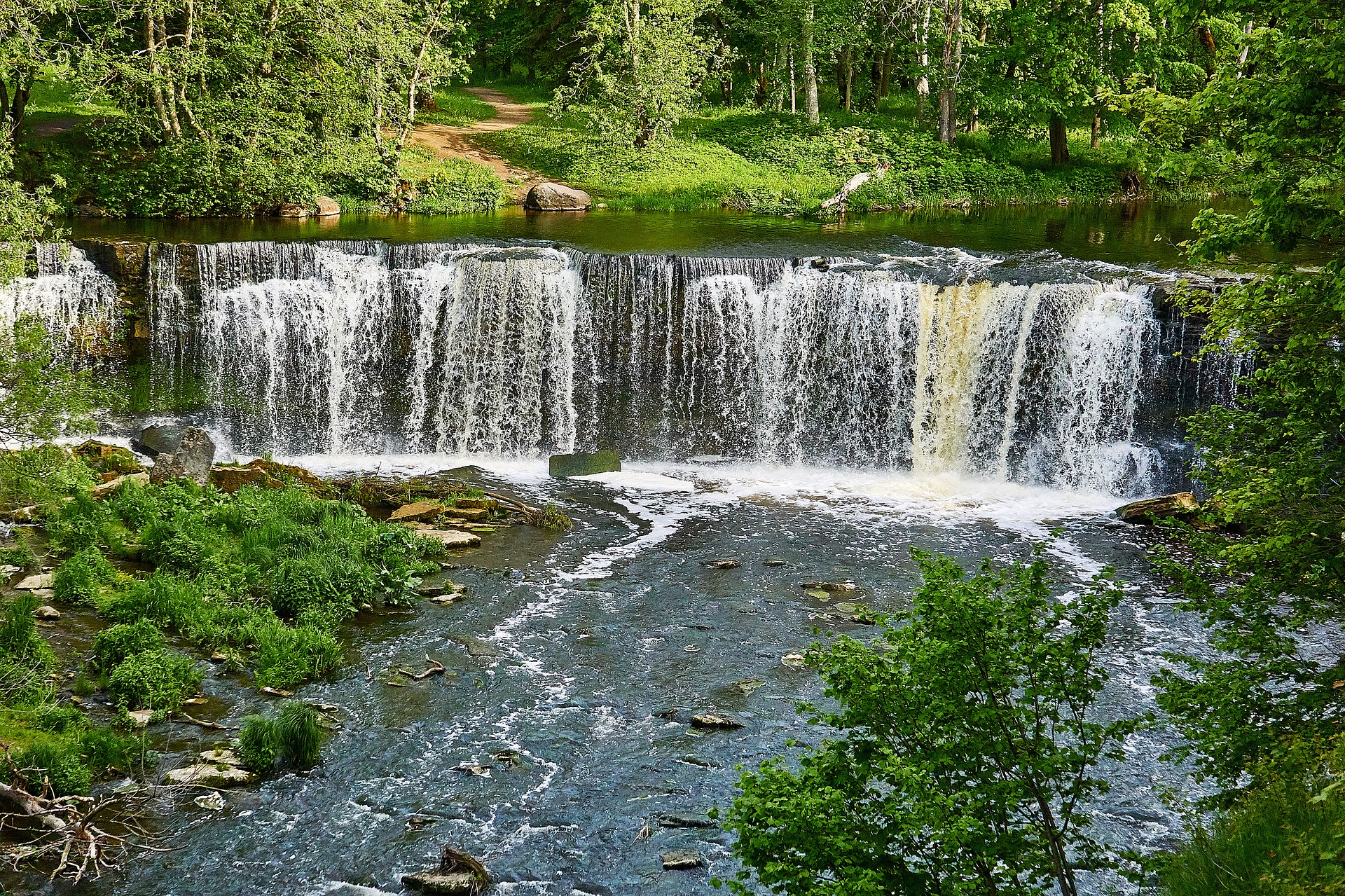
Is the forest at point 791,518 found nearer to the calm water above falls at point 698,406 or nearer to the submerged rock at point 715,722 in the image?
the submerged rock at point 715,722

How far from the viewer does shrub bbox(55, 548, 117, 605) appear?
11.5 m

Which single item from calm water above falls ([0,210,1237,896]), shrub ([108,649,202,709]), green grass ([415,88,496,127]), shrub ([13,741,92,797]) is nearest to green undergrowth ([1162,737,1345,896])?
calm water above falls ([0,210,1237,896])

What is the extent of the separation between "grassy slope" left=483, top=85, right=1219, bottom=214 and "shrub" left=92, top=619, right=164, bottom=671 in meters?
22.1

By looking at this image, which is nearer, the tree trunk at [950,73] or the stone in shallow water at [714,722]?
the stone in shallow water at [714,722]

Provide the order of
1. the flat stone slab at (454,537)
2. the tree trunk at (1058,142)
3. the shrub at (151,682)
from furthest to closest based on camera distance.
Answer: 1. the tree trunk at (1058,142)
2. the flat stone slab at (454,537)
3. the shrub at (151,682)

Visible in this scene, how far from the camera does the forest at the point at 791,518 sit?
226 inches

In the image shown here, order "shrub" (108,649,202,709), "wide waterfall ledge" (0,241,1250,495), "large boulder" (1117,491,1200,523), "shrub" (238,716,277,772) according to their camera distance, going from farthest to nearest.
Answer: "wide waterfall ledge" (0,241,1250,495)
"large boulder" (1117,491,1200,523)
"shrub" (108,649,202,709)
"shrub" (238,716,277,772)

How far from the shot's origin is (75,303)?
61.7ft

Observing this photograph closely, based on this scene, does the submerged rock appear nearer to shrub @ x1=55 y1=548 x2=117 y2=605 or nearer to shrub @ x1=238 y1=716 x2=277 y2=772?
shrub @ x1=238 y1=716 x2=277 y2=772

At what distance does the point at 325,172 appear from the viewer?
1112 inches

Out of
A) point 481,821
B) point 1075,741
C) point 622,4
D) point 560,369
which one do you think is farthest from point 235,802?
point 622,4

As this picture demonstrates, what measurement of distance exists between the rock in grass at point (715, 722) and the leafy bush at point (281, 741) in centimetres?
320

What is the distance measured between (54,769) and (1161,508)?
43.5ft

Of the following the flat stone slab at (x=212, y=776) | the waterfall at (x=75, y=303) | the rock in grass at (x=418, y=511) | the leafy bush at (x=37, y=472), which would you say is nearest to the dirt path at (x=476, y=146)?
the waterfall at (x=75, y=303)
